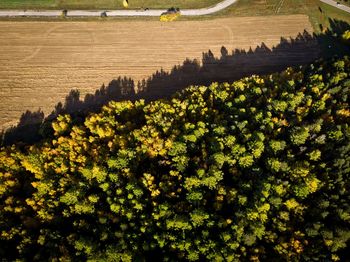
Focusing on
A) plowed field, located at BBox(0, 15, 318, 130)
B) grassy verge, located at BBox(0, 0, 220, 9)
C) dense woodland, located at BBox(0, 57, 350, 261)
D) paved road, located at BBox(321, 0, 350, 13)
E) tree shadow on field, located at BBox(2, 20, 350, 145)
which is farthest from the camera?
paved road, located at BBox(321, 0, 350, 13)

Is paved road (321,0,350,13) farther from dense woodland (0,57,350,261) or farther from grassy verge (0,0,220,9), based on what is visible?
dense woodland (0,57,350,261)

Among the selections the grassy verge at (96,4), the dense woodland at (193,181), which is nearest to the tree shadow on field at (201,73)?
the dense woodland at (193,181)

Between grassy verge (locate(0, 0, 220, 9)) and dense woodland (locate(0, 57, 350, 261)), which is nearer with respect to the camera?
dense woodland (locate(0, 57, 350, 261))

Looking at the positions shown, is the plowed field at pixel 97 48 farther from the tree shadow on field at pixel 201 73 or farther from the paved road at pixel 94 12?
the paved road at pixel 94 12

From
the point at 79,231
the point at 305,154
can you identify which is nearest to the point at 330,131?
the point at 305,154

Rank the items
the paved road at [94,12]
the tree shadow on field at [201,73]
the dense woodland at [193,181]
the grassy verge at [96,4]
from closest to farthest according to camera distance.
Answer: the dense woodland at [193,181], the tree shadow on field at [201,73], the paved road at [94,12], the grassy verge at [96,4]

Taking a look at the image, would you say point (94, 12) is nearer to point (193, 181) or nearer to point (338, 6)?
point (193, 181)

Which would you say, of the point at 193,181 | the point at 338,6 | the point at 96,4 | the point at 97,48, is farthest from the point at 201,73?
the point at 338,6

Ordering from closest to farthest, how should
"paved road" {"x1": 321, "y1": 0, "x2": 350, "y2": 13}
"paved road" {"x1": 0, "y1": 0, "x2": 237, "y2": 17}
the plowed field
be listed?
the plowed field < "paved road" {"x1": 0, "y1": 0, "x2": 237, "y2": 17} < "paved road" {"x1": 321, "y1": 0, "x2": 350, "y2": 13}

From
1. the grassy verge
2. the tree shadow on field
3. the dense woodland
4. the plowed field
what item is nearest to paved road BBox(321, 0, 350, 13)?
the tree shadow on field
